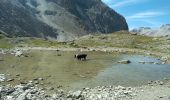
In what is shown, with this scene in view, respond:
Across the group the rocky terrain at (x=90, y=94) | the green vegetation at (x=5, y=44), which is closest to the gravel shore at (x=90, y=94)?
the rocky terrain at (x=90, y=94)

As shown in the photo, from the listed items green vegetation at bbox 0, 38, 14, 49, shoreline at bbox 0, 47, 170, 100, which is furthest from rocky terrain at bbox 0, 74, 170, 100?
green vegetation at bbox 0, 38, 14, 49

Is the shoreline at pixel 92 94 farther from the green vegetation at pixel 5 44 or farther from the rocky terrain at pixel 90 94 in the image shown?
the green vegetation at pixel 5 44

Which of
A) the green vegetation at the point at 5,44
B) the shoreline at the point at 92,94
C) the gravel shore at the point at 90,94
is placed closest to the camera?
the gravel shore at the point at 90,94

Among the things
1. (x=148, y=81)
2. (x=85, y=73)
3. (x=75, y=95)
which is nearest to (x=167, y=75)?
(x=148, y=81)

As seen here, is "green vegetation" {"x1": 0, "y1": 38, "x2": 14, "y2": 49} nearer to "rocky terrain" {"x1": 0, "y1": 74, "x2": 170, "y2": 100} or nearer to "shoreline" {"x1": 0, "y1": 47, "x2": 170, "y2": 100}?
"rocky terrain" {"x1": 0, "y1": 74, "x2": 170, "y2": 100}

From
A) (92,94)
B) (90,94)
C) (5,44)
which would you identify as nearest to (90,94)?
(90,94)

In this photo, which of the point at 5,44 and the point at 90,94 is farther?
the point at 5,44

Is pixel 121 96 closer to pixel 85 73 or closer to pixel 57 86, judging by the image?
pixel 57 86

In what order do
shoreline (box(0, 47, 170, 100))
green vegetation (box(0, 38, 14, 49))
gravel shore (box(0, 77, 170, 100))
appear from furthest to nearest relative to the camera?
green vegetation (box(0, 38, 14, 49)) → shoreline (box(0, 47, 170, 100)) → gravel shore (box(0, 77, 170, 100))

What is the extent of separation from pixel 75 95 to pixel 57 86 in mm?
5535

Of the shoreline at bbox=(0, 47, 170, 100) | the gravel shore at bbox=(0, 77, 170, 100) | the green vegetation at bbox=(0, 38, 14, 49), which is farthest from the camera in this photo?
the green vegetation at bbox=(0, 38, 14, 49)

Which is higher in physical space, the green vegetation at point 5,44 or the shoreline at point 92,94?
the green vegetation at point 5,44

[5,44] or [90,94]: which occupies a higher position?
[5,44]

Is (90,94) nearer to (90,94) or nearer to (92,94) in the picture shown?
(90,94)
